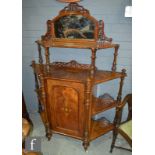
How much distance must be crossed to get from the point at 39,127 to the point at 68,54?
3.38 feet

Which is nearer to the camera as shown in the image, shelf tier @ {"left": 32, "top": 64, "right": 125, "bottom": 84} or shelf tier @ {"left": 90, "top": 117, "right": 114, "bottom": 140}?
shelf tier @ {"left": 32, "top": 64, "right": 125, "bottom": 84}

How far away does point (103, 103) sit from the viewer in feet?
7.77

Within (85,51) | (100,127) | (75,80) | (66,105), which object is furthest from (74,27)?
(100,127)

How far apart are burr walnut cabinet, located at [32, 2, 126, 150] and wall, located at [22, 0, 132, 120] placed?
0.12 m

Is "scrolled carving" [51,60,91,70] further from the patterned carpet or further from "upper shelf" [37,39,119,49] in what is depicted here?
the patterned carpet

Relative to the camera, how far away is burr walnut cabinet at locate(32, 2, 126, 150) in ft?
6.93

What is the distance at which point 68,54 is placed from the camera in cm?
260

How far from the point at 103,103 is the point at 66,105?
44cm

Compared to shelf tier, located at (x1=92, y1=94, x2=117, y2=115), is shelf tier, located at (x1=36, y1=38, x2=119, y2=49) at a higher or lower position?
higher

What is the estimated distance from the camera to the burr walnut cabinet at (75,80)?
2.11 meters

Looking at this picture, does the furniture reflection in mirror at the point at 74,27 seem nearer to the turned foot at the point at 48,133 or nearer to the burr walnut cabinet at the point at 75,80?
the burr walnut cabinet at the point at 75,80

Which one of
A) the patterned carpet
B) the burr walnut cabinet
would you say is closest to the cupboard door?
the burr walnut cabinet

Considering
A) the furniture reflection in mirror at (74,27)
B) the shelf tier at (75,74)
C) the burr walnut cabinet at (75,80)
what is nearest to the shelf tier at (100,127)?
the burr walnut cabinet at (75,80)
